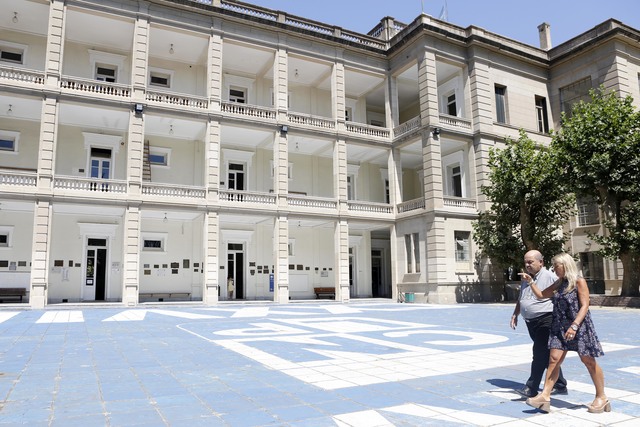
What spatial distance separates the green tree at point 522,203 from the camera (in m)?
23.5

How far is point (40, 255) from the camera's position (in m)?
21.1

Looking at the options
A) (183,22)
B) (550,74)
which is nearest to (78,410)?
(183,22)

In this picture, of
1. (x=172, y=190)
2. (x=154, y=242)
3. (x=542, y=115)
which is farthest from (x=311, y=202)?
(x=542, y=115)

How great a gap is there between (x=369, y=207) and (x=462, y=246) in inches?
225

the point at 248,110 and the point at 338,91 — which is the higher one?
the point at 338,91

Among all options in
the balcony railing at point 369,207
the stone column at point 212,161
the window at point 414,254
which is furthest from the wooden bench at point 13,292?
the window at point 414,254

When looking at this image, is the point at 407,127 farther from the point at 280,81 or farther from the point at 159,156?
the point at 159,156

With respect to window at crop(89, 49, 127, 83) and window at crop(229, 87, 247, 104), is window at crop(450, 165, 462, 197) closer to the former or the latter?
window at crop(229, 87, 247, 104)

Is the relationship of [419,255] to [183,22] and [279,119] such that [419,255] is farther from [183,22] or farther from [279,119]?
[183,22]

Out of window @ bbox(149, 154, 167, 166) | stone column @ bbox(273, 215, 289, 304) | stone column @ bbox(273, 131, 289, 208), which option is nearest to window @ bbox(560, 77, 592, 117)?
stone column @ bbox(273, 131, 289, 208)

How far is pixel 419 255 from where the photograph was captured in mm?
27469

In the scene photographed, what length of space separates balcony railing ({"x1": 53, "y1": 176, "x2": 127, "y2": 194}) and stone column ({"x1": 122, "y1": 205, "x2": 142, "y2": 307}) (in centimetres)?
117

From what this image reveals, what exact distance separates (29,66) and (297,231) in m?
16.8

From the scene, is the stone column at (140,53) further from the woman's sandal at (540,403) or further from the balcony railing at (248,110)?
the woman's sandal at (540,403)
